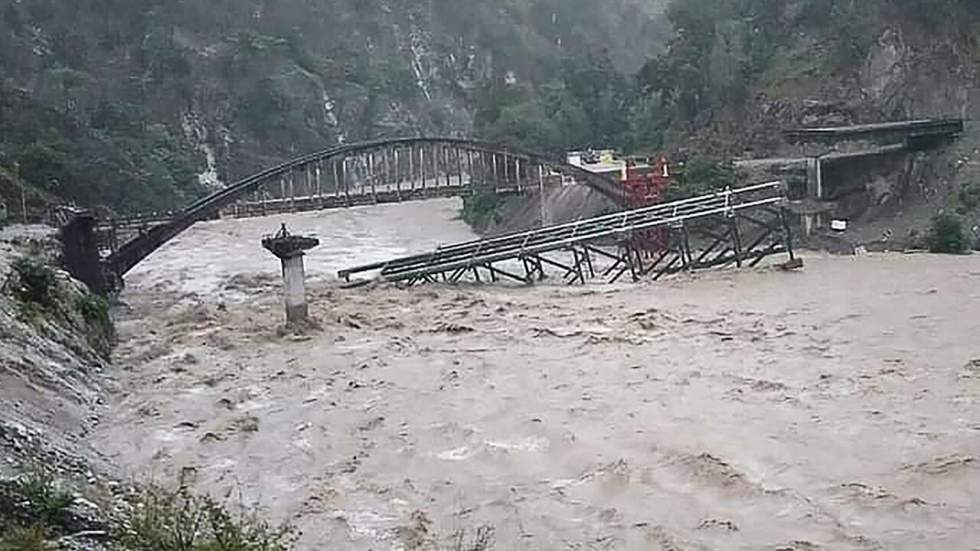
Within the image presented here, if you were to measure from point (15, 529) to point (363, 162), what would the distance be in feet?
292

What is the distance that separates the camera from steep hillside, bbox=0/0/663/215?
71062mm

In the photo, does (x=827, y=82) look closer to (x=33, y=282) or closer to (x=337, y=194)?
(x=337, y=194)

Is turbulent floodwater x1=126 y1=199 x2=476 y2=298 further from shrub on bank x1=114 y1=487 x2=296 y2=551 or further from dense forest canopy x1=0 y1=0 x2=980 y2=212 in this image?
shrub on bank x1=114 y1=487 x2=296 y2=551

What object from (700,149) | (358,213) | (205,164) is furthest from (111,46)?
(700,149)

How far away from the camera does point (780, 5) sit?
67.8m

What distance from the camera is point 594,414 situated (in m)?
17.9

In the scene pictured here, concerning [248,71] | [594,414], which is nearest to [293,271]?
[594,414]

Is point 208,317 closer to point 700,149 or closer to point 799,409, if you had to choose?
point 799,409

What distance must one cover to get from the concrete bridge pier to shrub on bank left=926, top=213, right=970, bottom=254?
20.5 m

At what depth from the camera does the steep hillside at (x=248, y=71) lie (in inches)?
2798

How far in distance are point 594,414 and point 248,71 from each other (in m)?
87.1

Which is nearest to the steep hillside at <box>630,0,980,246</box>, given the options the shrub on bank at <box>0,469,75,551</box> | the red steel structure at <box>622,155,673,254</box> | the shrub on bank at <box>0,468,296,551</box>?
the red steel structure at <box>622,155,673,254</box>

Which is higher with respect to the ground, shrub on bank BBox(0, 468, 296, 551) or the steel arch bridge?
the steel arch bridge

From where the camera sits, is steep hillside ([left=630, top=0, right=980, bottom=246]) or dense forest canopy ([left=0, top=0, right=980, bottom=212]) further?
dense forest canopy ([left=0, top=0, right=980, bottom=212])
